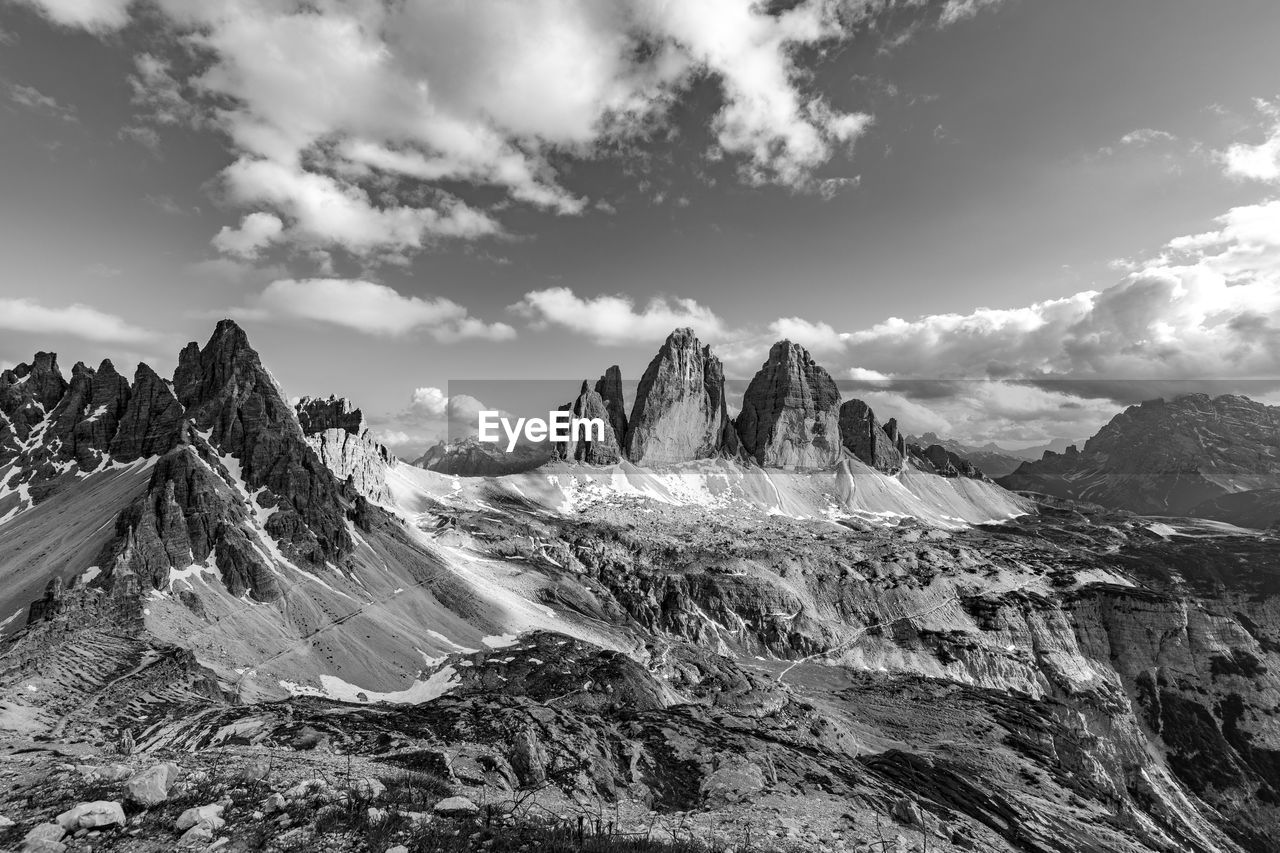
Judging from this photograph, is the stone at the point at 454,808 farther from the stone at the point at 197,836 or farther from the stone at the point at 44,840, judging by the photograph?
the stone at the point at 44,840

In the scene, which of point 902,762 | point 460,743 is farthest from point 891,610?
point 460,743

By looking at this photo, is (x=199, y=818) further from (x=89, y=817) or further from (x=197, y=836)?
(x=89, y=817)

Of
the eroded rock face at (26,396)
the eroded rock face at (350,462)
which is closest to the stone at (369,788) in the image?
the eroded rock face at (26,396)

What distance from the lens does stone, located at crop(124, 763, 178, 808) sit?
15.3m

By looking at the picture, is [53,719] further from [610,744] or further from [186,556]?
[186,556]

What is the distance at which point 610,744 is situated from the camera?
47.9 metres

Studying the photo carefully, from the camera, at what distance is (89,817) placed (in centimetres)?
1352

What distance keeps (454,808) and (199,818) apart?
6.89 meters

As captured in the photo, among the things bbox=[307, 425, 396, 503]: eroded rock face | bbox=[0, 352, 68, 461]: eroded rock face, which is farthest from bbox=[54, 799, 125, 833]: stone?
bbox=[307, 425, 396, 503]: eroded rock face

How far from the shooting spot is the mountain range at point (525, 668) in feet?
91.2

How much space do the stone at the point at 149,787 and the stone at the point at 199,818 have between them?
1.53 meters

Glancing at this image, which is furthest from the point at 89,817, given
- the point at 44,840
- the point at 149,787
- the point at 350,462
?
the point at 350,462

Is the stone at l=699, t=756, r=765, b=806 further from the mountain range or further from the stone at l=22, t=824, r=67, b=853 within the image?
the stone at l=22, t=824, r=67, b=853

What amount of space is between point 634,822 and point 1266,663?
657 ft
